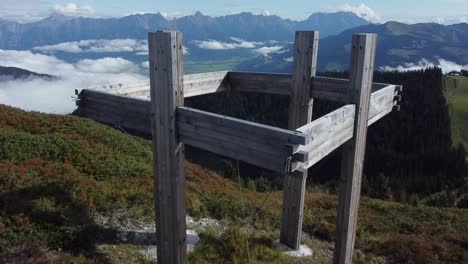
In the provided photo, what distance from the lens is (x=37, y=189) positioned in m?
7.93

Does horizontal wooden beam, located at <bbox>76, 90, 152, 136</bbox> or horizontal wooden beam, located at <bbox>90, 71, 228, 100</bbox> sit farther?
horizontal wooden beam, located at <bbox>90, 71, 228, 100</bbox>

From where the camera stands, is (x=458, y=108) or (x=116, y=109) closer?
(x=116, y=109)

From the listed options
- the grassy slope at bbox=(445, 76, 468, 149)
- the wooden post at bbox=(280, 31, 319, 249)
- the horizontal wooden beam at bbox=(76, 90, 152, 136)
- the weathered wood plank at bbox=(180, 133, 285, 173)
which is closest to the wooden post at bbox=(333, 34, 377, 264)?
the wooden post at bbox=(280, 31, 319, 249)

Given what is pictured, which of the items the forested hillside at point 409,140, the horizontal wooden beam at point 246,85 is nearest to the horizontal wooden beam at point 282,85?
the horizontal wooden beam at point 246,85

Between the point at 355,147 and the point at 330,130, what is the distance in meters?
1.06

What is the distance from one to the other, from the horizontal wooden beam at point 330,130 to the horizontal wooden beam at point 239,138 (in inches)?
6.5

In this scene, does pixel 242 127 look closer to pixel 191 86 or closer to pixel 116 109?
pixel 116 109

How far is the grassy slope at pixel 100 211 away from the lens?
6586 mm

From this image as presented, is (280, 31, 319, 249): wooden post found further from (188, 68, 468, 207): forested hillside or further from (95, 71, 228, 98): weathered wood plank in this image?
(188, 68, 468, 207): forested hillside

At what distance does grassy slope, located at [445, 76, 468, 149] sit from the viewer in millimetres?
107175

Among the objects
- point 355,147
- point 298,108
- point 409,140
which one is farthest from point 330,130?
point 409,140

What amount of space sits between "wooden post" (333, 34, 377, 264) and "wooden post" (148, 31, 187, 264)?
2.37 meters

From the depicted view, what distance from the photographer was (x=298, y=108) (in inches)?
281

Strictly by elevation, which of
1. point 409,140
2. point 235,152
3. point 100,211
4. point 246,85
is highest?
point 246,85
